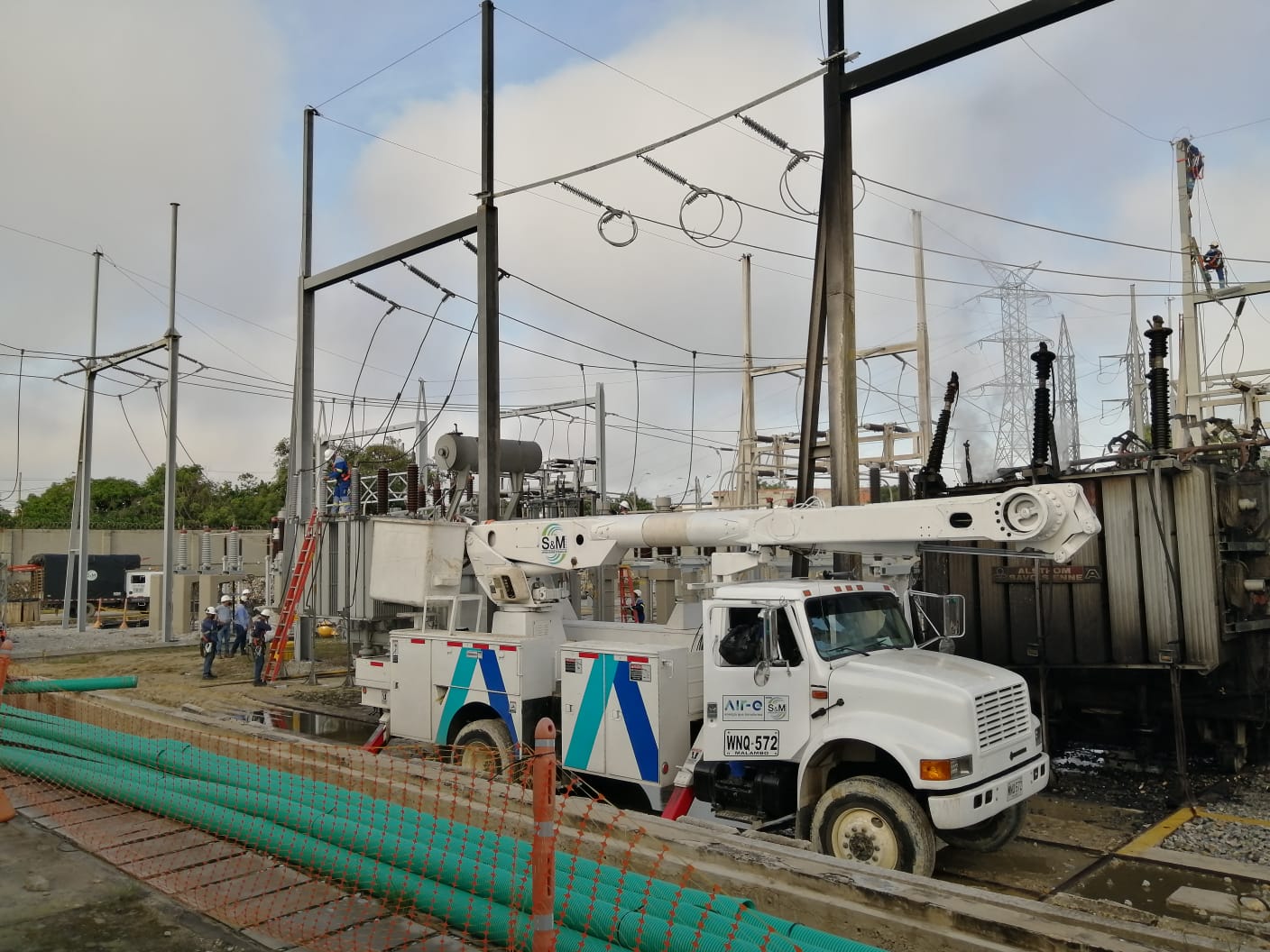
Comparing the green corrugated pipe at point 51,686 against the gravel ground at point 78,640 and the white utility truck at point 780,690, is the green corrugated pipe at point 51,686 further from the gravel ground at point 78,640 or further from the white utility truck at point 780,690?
the gravel ground at point 78,640

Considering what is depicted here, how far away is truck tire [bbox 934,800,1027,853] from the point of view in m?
7.55

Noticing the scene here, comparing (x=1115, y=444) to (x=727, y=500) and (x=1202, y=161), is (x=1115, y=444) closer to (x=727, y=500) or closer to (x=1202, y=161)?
(x=1202, y=161)

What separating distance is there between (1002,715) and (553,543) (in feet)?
17.0

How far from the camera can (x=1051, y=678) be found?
1142 centimetres

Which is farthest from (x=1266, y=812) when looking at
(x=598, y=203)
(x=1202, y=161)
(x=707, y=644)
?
(x=1202, y=161)

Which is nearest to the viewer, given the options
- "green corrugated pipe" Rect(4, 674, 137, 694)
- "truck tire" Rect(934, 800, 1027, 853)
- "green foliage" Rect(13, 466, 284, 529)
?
"truck tire" Rect(934, 800, 1027, 853)

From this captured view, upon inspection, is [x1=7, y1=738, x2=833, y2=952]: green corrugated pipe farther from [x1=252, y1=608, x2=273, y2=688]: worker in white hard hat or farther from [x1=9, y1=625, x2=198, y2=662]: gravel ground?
[x1=9, y1=625, x2=198, y2=662]: gravel ground

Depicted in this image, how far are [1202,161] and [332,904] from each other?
2216 centimetres

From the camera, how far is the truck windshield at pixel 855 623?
7.81m

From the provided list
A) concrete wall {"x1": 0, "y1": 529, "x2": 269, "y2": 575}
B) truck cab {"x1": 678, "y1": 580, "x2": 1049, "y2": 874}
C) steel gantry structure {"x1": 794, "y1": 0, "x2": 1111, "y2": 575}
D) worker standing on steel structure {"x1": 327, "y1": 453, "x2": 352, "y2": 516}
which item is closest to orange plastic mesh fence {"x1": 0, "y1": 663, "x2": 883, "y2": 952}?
truck cab {"x1": 678, "y1": 580, "x2": 1049, "y2": 874}

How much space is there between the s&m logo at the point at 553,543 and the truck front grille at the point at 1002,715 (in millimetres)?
4947

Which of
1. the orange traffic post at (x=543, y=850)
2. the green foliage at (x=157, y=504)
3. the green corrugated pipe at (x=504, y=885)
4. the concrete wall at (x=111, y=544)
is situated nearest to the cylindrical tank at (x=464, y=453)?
the green corrugated pipe at (x=504, y=885)

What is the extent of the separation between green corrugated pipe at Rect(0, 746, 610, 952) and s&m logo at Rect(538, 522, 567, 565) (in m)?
4.19

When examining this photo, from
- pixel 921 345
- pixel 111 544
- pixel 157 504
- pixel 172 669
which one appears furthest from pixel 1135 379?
pixel 157 504
